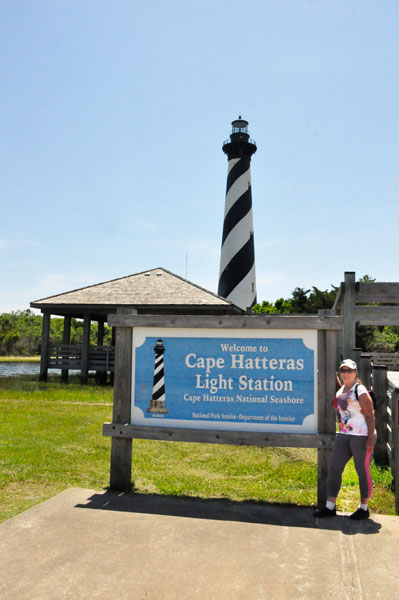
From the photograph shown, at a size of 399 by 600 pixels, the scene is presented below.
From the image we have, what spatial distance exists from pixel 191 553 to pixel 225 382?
181 centimetres

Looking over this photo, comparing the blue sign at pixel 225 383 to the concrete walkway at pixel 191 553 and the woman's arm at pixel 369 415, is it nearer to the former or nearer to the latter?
the woman's arm at pixel 369 415

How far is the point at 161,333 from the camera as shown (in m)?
5.14

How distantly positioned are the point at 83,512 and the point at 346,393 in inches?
100

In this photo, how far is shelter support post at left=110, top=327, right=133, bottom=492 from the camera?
499 centimetres

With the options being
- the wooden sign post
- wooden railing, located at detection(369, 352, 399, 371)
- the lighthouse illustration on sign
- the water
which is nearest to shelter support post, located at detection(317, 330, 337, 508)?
the wooden sign post

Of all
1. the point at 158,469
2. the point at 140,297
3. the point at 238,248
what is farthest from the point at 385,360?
the point at 238,248

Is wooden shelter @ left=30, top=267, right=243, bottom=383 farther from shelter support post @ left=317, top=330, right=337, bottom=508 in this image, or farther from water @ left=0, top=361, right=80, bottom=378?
shelter support post @ left=317, top=330, right=337, bottom=508

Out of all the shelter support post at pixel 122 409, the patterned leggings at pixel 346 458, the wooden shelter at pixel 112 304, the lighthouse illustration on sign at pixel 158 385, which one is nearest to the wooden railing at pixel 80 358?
the wooden shelter at pixel 112 304

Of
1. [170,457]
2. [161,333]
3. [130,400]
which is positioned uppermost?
[161,333]

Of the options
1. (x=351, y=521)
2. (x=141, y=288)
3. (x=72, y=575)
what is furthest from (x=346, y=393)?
(x=141, y=288)

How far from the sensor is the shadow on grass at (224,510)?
401cm

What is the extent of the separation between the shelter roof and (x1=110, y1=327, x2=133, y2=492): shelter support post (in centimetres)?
1169

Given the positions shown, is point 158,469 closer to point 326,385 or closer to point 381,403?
point 326,385

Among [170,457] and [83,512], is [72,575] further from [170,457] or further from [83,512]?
[170,457]
